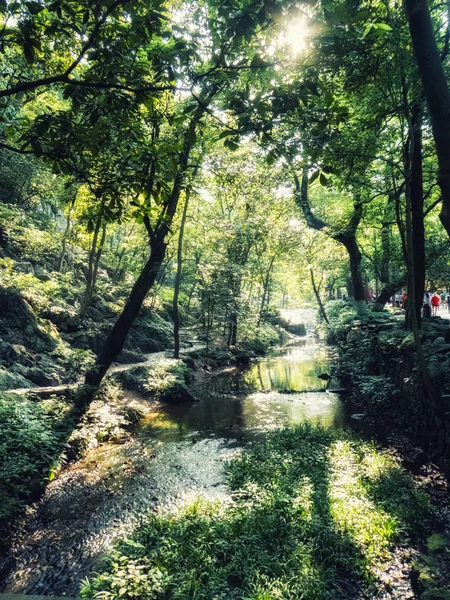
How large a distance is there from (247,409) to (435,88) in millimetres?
10951

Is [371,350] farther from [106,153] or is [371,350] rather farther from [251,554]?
[106,153]

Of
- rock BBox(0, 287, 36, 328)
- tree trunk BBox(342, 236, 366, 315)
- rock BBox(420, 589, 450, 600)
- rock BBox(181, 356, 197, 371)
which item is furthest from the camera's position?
rock BBox(181, 356, 197, 371)

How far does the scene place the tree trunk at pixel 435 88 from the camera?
12.7 feet

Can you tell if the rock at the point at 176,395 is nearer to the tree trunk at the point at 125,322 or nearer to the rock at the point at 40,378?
the tree trunk at the point at 125,322

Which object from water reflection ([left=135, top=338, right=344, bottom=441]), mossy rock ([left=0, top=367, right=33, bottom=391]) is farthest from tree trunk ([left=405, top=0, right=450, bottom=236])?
mossy rock ([left=0, top=367, right=33, bottom=391])

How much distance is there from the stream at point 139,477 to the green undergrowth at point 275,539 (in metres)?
0.58

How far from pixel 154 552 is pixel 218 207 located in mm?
27123

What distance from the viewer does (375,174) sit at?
12.2 m

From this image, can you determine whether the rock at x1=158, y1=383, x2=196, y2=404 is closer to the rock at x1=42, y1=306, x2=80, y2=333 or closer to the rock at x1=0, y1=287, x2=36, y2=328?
the rock at x1=42, y1=306, x2=80, y2=333

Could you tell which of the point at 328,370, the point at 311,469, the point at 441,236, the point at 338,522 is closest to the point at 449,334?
the point at 311,469

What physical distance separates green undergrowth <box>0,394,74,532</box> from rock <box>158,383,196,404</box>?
539 cm

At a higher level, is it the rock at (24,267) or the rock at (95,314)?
the rock at (24,267)

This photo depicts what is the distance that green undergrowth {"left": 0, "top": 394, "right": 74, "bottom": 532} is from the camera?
566cm

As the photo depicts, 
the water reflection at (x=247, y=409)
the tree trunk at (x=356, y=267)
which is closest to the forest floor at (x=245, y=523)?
the water reflection at (x=247, y=409)
